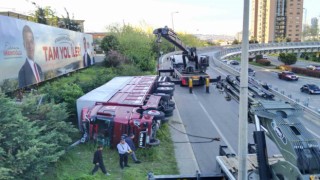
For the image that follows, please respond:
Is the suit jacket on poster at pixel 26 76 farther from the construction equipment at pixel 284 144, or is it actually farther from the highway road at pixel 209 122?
the construction equipment at pixel 284 144

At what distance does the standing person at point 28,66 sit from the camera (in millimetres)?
18828

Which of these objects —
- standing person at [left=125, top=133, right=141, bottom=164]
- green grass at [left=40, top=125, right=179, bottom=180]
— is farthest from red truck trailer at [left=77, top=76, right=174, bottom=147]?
standing person at [left=125, top=133, right=141, bottom=164]

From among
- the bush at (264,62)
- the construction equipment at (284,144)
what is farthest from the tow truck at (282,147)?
the bush at (264,62)

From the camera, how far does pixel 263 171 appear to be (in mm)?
6988

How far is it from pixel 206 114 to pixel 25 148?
1267cm

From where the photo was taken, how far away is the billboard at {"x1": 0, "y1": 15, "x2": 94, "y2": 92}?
16875 millimetres

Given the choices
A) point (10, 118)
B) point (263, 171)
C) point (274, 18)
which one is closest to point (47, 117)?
point (10, 118)

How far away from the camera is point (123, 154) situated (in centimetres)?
1084

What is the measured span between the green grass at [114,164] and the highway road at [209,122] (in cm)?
122

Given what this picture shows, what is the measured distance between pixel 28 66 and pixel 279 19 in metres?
146

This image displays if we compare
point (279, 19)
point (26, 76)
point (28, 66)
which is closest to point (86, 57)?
point (28, 66)

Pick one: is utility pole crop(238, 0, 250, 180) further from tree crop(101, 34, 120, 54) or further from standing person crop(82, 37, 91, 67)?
tree crop(101, 34, 120, 54)

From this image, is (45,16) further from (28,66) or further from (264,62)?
(264,62)

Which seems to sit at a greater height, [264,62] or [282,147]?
[282,147]
